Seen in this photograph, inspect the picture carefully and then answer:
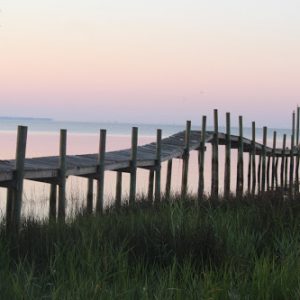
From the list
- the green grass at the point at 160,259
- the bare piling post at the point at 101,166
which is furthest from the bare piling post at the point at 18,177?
the bare piling post at the point at 101,166

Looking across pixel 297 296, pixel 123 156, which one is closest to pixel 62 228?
pixel 297 296

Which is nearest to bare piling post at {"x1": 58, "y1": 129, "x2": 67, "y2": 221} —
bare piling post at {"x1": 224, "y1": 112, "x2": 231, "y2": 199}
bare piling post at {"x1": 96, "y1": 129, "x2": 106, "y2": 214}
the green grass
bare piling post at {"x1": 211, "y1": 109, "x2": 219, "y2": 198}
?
bare piling post at {"x1": 96, "y1": 129, "x2": 106, "y2": 214}

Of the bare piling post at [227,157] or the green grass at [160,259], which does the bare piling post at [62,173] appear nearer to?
the green grass at [160,259]

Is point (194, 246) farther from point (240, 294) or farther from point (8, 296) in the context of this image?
point (8, 296)

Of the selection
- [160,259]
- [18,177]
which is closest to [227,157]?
[18,177]

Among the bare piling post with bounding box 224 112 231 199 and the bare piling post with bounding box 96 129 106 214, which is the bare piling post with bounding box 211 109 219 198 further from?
the bare piling post with bounding box 96 129 106 214

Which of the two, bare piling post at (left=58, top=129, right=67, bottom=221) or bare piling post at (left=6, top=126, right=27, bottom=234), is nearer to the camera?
bare piling post at (left=6, top=126, right=27, bottom=234)

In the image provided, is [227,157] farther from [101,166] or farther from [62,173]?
[62,173]

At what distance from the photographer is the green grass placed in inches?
160

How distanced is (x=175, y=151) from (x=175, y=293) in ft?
35.6

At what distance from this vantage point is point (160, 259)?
5.41m

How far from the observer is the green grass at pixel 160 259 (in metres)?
4.07

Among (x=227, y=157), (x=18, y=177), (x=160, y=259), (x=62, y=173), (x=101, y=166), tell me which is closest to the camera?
(x=160, y=259)

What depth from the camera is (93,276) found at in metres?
4.51
